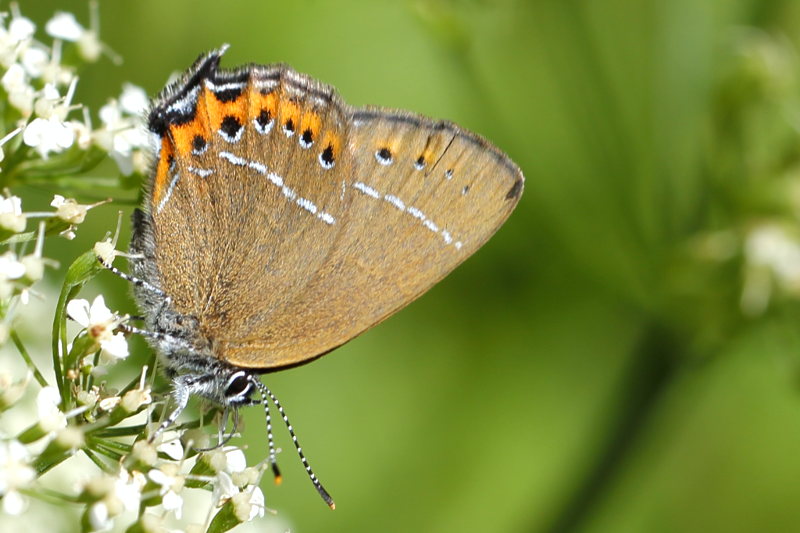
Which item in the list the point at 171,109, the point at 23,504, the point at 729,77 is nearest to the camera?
the point at 23,504

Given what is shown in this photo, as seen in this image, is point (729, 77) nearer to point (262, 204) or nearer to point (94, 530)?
point (262, 204)

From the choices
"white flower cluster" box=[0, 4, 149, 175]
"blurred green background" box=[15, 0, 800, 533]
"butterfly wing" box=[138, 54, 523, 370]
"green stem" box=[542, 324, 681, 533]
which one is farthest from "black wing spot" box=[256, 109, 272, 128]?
"green stem" box=[542, 324, 681, 533]

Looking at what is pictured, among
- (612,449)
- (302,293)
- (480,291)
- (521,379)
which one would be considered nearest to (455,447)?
(521,379)

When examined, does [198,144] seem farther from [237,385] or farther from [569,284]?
[569,284]

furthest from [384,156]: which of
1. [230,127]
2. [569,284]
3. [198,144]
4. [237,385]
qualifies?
[569,284]

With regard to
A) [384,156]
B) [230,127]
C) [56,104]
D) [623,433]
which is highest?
[384,156]

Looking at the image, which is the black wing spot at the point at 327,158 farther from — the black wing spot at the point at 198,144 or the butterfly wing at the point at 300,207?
the black wing spot at the point at 198,144

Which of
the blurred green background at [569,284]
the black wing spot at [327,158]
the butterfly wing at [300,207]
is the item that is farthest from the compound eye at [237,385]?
the blurred green background at [569,284]
